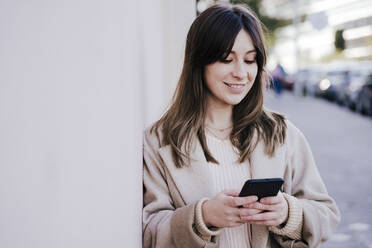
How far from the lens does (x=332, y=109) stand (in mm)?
18438

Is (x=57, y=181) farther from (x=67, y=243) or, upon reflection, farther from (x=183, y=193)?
(x=183, y=193)

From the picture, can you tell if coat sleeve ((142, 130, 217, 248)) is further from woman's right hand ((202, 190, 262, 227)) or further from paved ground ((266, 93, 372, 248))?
paved ground ((266, 93, 372, 248))

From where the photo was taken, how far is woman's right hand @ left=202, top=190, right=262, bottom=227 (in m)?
1.50

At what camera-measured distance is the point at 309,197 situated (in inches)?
73.4

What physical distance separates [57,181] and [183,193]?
3.69 feet

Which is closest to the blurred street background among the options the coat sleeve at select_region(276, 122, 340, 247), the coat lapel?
the coat sleeve at select_region(276, 122, 340, 247)

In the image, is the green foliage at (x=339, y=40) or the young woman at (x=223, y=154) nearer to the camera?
the young woman at (x=223, y=154)

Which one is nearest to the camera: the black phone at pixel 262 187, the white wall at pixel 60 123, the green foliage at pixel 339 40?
the white wall at pixel 60 123

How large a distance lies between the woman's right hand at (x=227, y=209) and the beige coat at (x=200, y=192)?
0.09 meters

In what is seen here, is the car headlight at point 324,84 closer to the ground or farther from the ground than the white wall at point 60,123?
farther from the ground

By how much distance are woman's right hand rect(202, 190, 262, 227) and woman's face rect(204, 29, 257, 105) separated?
0.49 metres

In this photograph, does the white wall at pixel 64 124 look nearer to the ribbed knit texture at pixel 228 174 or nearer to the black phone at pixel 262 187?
the black phone at pixel 262 187

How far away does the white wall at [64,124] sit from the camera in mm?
560

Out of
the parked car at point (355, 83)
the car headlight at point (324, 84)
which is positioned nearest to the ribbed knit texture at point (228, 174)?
the parked car at point (355, 83)
